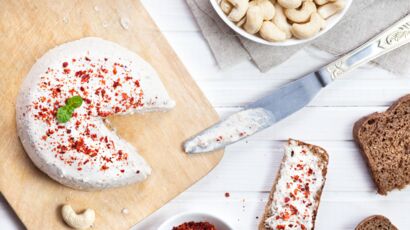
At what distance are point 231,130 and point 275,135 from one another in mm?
192

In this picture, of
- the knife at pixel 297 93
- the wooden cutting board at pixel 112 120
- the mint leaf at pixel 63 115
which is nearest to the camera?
the mint leaf at pixel 63 115

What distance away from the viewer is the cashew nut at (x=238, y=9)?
Result: 6.16 feet

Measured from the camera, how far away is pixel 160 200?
1978 mm

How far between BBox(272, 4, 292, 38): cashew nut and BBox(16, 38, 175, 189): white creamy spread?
450mm

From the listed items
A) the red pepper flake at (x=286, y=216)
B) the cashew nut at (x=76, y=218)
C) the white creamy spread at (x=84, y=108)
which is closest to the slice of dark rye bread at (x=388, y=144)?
the red pepper flake at (x=286, y=216)

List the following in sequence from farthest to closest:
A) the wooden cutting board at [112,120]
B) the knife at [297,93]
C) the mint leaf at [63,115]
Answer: the knife at [297,93], the wooden cutting board at [112,120], the mint leaf at [63,115]

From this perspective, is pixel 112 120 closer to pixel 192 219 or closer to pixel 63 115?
pixel 63 115

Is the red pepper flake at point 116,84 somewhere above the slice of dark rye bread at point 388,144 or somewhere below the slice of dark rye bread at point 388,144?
above

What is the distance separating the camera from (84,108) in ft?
5.95

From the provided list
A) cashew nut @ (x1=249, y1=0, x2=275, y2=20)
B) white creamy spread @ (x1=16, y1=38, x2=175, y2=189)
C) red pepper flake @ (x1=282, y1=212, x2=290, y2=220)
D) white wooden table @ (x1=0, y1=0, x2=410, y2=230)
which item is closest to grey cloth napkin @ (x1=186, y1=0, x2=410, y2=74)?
white wooden table @ (x1=0, y1=0, x2=410, y2=230)

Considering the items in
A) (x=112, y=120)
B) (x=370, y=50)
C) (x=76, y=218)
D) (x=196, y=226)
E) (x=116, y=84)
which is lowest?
(x=196, y=226)

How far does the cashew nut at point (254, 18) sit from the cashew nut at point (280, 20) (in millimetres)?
69

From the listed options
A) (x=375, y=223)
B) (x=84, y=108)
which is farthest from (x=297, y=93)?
(x=84, y=108)

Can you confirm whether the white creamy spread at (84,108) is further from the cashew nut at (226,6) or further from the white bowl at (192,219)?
the cashew nut at (226,6)
